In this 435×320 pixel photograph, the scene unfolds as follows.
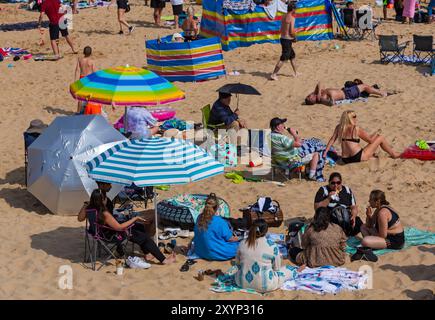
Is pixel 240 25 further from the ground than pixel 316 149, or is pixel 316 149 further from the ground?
pixel 240 25

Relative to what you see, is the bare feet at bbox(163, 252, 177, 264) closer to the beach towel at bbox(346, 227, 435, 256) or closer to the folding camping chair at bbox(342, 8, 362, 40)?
the beach towel at bbox(346, 227, 435, 256)

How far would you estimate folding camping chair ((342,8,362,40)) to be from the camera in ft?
71.9

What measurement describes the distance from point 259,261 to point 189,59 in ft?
33.0

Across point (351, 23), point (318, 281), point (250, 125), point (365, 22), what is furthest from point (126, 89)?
point (365, 22)

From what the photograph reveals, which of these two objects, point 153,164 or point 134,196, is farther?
point 134,196

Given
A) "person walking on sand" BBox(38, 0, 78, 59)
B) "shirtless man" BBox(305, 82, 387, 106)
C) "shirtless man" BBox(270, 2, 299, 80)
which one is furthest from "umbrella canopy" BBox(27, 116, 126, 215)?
"person walking on sand" BBox(38, 0, 78, 59)

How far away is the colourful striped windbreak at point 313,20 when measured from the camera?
21688 mm

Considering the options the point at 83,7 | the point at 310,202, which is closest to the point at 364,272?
the point at 310,202

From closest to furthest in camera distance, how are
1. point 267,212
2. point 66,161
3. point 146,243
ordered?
1. point 146,243
2. point 267,212
3. point 66,161

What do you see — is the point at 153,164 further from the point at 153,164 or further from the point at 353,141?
the point at 353,141

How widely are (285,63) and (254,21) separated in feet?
5.54

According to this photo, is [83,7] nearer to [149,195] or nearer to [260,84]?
[260,84]

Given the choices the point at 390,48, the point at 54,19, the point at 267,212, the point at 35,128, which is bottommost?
the point at 267,212

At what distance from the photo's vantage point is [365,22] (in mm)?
21922
